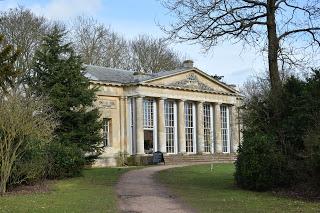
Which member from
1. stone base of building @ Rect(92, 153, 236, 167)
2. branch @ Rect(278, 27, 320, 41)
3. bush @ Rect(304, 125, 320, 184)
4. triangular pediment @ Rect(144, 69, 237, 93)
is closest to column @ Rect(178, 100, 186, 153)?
stone base of building @ Rect(92, 153, 236, 167)

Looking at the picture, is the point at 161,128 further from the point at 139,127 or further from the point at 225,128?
the point at 225,128

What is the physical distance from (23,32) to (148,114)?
486 inches

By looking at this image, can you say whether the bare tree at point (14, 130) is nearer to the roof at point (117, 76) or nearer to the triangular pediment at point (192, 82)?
the roof at point (117, 76)

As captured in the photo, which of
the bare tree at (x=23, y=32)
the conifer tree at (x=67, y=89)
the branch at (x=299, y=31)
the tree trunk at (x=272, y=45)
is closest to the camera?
the branch at (x=299, y=31)

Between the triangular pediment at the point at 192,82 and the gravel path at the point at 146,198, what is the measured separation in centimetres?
2165

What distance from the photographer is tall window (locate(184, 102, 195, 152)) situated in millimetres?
45769

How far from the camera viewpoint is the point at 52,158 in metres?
24.1

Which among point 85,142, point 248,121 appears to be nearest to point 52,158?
point 85,142

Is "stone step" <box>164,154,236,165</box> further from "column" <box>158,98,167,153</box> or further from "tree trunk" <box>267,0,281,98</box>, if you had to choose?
"tree trunk" <box>267,0,281,98</box>

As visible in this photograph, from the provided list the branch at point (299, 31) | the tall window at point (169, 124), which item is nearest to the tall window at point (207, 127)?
the tall window at point (169, 124)

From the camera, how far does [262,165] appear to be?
1738 centimetres

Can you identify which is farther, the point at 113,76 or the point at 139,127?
the point at 113,76

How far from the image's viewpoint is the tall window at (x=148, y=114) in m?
42.3

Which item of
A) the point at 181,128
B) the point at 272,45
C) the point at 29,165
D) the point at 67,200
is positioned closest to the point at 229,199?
the point at 67,200
